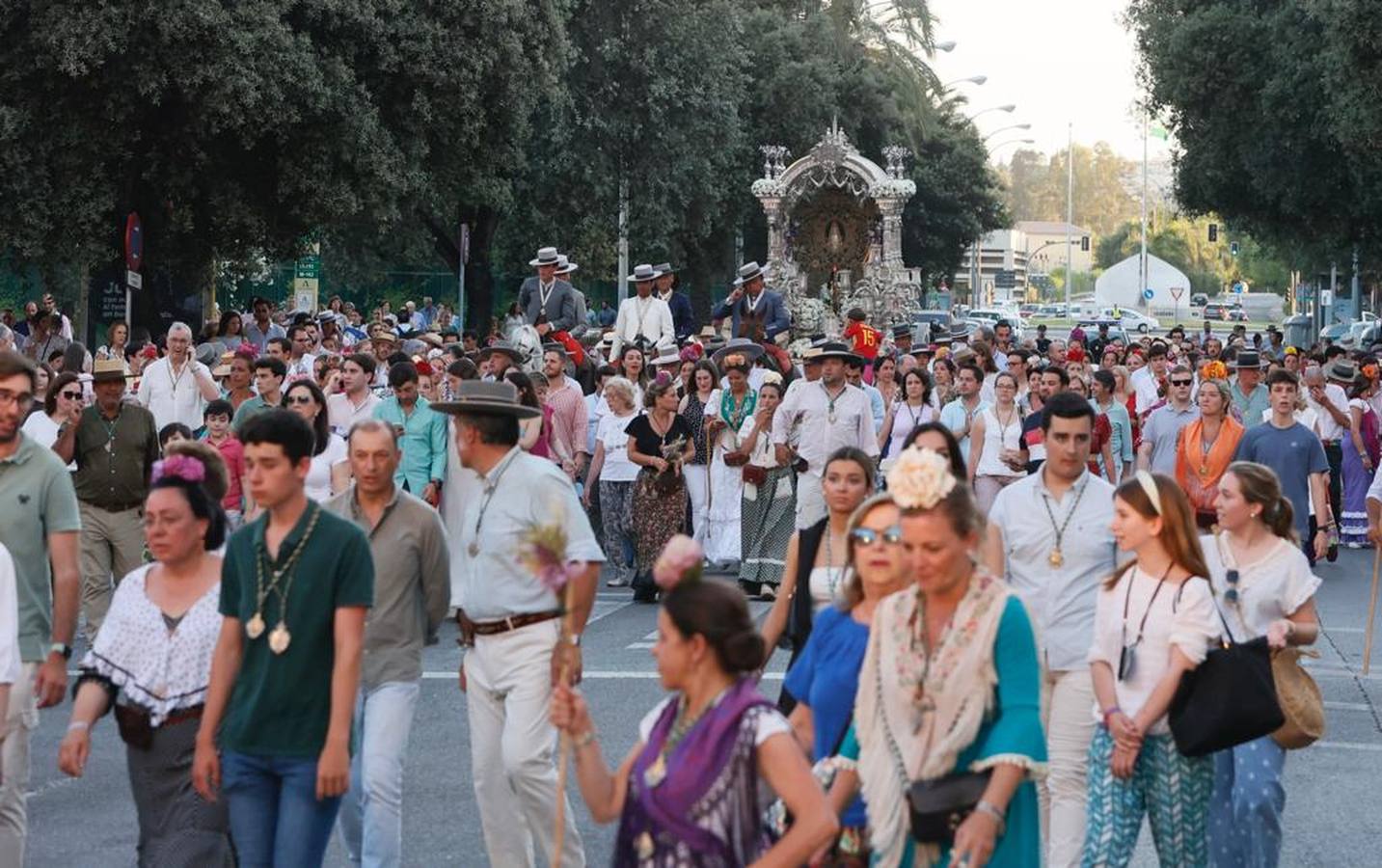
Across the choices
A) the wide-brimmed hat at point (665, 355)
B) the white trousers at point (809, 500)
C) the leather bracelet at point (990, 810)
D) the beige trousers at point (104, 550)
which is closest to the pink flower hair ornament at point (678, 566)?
the leather bracelet at point (990, 810)

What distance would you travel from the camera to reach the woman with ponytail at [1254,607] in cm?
721

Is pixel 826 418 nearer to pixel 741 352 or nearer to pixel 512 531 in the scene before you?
pixel 741 352

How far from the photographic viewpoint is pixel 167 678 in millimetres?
6465

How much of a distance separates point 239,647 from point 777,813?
1871 millimetres

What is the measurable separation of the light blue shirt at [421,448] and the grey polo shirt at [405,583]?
617 cm

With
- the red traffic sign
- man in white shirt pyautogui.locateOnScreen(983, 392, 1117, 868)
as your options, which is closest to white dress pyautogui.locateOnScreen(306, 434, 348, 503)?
man in white shirt pyautogui.locateOnScreen(983, 392, 1117, 868)

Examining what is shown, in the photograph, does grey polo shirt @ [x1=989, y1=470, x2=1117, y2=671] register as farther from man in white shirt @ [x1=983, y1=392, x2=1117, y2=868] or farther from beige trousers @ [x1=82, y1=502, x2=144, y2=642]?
beige trousers @ [x1=82, y1=502, x2=144, y2=642]

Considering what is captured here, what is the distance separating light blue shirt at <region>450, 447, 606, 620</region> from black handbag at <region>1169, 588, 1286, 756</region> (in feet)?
6.65

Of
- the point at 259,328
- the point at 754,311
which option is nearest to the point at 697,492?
the point at 754,311

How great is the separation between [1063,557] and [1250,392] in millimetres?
11674

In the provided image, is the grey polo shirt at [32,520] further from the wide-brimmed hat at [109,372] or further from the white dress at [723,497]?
the white dress at [723,497]

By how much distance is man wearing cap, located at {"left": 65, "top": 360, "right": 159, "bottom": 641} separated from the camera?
13.0 metres

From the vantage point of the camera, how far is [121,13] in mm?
25406

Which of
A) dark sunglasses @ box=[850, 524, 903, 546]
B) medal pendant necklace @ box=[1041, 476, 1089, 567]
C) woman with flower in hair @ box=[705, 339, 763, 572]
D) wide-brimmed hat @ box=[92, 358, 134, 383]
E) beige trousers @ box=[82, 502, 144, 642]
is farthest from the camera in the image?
woman with flower in hair @ box=[705, 339, 763, 572]
